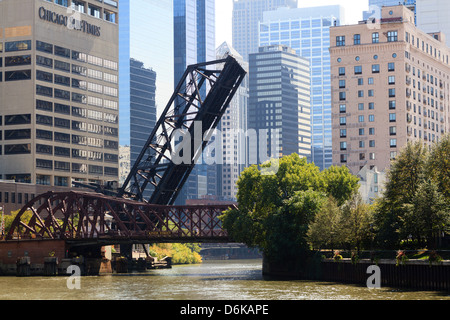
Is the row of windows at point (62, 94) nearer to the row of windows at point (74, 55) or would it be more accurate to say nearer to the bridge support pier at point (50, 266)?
the row of windows at point (74, 55)

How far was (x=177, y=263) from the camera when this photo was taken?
149m

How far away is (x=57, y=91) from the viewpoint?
144500 mm

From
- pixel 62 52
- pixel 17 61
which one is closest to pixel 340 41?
pixel 62 52

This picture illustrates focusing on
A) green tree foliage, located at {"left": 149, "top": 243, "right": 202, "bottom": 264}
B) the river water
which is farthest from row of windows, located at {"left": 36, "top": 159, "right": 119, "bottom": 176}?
the river water

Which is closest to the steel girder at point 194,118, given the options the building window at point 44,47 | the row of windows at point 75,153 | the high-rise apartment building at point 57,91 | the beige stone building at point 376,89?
the beige stone building at point 376,89

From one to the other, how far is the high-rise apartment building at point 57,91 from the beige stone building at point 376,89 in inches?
1631

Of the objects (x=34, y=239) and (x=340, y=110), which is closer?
(x=34, y=239)

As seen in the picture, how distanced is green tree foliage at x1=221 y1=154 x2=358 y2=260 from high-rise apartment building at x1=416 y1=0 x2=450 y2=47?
313 ft

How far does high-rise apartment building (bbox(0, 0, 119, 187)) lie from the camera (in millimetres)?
139875

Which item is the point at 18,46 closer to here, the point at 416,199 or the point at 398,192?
the point at 398,192

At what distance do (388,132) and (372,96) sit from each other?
19.8ft

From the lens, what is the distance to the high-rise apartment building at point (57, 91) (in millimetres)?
139875
